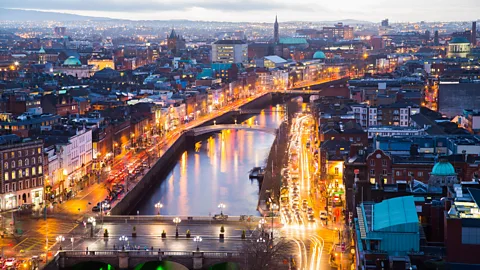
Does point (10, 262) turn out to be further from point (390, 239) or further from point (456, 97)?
point (456, 97)

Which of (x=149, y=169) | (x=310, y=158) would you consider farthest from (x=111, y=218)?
(x=310, y=158)

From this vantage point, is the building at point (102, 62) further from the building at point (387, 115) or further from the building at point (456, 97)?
the building at point (387, 115)

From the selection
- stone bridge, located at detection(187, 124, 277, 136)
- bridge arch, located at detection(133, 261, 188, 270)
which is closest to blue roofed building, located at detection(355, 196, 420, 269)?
bridge arch, located at detection(133, 261, 188, 270)

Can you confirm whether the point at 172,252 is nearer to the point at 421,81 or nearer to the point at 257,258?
the point at 257,258

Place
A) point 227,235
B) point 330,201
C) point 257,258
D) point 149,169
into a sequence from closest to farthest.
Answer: point 257,258 < point 227,235 < point 330,201 < point 149,169

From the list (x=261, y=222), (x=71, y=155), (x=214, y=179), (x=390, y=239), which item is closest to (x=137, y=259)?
(x=261, y=222)

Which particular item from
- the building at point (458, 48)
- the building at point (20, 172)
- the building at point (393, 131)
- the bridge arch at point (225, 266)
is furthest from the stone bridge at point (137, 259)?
the building at point (458, 48)
